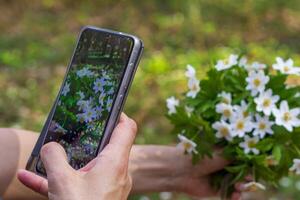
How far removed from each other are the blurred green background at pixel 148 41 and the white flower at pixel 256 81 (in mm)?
1211

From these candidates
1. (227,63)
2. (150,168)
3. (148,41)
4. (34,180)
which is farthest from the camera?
(148,41)

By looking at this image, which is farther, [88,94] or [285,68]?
[285,68]

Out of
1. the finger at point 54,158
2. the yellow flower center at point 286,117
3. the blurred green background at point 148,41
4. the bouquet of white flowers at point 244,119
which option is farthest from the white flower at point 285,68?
the blurred green background at point 148,41

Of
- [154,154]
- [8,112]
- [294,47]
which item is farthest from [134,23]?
[154,154]

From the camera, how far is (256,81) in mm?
1261

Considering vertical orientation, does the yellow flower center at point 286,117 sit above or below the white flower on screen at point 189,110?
above

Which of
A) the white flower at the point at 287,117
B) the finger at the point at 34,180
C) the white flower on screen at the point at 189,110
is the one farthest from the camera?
the white flower on screen at the point at 189,110

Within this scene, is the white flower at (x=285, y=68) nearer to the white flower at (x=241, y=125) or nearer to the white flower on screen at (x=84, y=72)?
the white flower at (x=241, y=125)

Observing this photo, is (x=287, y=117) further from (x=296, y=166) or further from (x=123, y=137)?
(x=123, y=137)

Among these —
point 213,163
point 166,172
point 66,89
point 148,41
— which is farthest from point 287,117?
point 148,41

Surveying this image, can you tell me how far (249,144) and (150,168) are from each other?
283mm

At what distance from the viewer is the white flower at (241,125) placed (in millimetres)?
1241

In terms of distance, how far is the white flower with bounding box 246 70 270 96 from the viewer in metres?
1.25

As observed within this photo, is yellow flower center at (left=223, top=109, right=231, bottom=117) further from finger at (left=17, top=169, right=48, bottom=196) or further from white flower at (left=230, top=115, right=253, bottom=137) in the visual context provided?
finger at (left=17, top=169, right=48, bottom=196)
